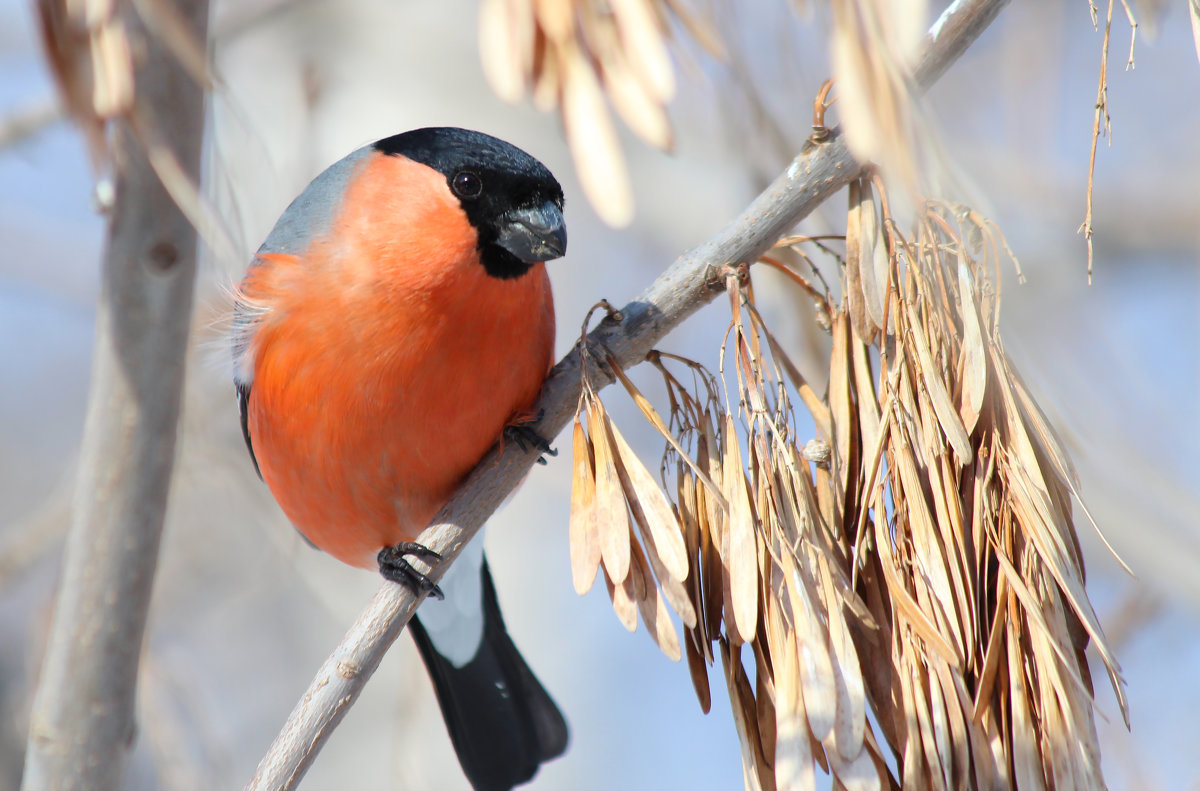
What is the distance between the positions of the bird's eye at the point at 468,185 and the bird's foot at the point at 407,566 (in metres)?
0.62

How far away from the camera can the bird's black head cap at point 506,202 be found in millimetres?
1896

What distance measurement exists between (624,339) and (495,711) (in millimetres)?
1517

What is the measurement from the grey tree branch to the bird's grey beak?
69cm

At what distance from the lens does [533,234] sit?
1.90 m

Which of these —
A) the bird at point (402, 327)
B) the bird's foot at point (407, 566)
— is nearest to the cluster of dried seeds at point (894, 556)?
the bird's foot at point (407, 566)

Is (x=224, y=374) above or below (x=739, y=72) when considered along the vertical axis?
above

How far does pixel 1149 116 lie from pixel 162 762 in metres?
5.10

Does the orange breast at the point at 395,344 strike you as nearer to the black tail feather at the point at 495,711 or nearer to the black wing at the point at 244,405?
the black wing at the point at 244,405

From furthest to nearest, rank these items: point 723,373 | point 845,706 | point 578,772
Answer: point 578,772
point 723,373
point 845,706

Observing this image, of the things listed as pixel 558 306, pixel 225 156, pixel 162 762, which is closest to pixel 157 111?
pixel 225 156

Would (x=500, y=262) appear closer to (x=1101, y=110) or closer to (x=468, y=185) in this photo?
(x=468, y=185)

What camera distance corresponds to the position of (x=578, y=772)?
13.6ft

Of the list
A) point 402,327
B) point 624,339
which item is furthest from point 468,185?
point 624,339

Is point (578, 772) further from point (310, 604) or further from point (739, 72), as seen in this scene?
point (739, 72)
